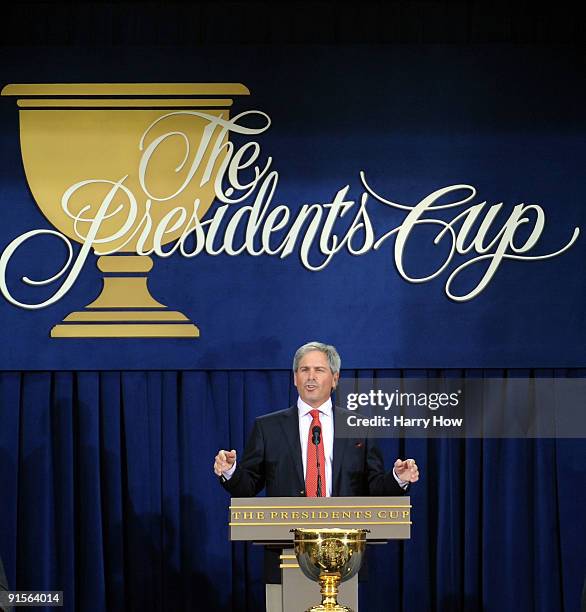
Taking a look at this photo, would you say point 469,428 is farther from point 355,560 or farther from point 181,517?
point 355,560

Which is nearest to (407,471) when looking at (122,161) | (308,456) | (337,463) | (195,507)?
(337,463)

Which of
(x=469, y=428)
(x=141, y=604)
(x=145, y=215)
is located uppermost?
(x=145, y=215)

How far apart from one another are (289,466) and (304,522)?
2.39 feet

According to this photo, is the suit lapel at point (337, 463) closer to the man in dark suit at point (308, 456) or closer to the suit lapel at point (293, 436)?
the man in dark suit at point (308, 456)

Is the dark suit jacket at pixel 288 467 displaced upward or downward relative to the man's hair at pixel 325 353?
downward

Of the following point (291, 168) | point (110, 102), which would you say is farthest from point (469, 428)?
point (110, 102)

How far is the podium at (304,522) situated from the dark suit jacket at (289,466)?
0.52m

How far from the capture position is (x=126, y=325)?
6266 mm

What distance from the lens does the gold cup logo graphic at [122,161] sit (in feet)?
20.8

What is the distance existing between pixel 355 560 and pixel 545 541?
292 cm

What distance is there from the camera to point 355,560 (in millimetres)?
3529

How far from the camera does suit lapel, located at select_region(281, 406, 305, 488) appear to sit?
511 centimetres

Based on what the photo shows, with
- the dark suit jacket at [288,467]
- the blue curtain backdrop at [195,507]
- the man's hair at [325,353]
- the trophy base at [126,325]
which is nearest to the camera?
the dark suit jacket at [288,467]

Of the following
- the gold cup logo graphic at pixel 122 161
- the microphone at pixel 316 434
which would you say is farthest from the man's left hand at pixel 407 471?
the gold cup logo graphic at pixel 122 161
